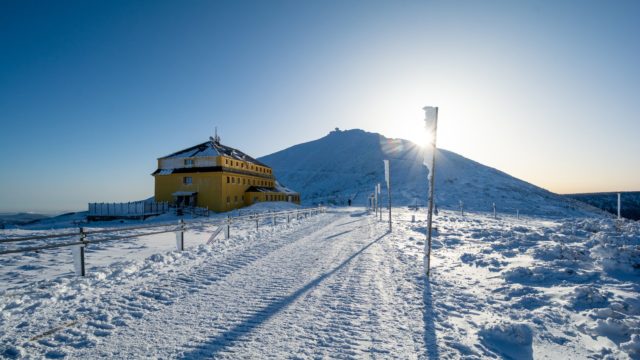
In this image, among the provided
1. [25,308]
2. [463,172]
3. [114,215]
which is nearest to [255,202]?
[114,215]

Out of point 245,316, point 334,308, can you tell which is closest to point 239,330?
point 245,316

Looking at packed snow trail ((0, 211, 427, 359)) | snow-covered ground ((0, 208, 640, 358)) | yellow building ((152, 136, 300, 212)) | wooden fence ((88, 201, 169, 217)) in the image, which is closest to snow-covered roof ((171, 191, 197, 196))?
yellow building ((152, 136, 300, 212))

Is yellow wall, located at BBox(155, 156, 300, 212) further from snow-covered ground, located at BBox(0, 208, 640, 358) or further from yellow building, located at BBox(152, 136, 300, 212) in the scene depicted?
snow-covered ground, located at BBox(0, 208, 640, 358)

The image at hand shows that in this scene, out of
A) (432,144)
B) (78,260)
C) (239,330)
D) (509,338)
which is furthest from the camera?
(432,144)

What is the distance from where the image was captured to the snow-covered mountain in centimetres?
7019

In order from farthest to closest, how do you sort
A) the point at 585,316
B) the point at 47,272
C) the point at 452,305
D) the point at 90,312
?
the point at 47,272 < the point at 452,305 < the point at 90,312 < the point at 585,316

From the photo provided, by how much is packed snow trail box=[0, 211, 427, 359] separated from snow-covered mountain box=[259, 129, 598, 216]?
56322 millimetres

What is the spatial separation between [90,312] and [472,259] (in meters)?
9.75

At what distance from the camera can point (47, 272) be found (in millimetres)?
8312

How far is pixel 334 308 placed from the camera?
536 centimetres

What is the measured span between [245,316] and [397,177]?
106 metres

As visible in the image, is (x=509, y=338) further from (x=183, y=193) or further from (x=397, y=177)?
(x=397, y=177)

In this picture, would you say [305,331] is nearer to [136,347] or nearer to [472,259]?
[136,347]

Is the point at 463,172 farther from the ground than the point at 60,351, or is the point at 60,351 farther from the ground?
the point at 463,172
